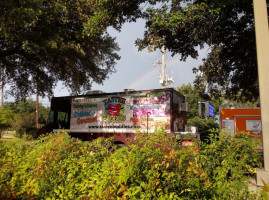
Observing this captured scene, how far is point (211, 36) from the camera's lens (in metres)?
9.29

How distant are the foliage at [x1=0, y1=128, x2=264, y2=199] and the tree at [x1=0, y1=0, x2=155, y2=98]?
8317mm

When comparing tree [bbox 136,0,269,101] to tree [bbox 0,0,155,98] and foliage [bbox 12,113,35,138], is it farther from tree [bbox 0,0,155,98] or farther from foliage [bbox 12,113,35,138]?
foliage [bbox 12,113,35,138]

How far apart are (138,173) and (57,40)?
1046 cm

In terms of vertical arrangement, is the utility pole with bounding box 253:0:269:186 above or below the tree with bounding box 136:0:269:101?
below

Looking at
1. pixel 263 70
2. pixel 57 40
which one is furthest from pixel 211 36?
pixel 57 40

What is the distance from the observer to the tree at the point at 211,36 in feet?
29.5

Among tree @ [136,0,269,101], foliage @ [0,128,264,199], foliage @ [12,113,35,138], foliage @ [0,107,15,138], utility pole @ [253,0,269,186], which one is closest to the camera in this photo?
foliage @ [0,128,264,199]

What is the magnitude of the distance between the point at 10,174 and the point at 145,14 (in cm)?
1005

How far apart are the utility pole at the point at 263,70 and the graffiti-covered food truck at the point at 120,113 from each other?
4.79 metres

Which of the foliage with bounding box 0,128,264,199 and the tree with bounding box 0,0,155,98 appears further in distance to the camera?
the tree with bounding box 0,0,155,98

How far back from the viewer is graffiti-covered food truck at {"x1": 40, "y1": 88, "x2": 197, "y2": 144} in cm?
983

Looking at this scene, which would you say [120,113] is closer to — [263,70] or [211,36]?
[211,36]

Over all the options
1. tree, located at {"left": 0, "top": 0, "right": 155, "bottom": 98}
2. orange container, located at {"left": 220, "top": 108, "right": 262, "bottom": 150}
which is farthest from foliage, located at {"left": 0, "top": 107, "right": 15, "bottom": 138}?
orange container, located at {"left": 220, "top": 108, "right": 262, "bottom": 150}

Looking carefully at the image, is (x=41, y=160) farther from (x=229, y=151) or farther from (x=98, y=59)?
(x=98, y=59)
